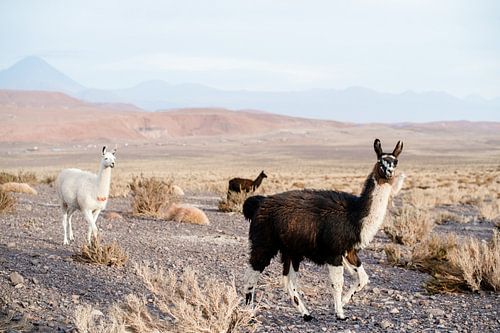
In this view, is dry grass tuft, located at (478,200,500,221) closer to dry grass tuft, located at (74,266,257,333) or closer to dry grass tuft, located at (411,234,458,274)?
dry grass tuft, located at (411,234,458,274)

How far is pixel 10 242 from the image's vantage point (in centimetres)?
1101

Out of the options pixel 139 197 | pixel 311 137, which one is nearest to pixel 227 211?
pixel 139 197

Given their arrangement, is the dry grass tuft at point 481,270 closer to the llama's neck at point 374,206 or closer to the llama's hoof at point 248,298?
the llama's neck at point 374,206

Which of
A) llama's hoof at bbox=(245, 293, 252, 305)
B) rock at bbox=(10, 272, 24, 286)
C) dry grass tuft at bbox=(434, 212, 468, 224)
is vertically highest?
llama's hoof at bbox=(245, 293, 252, 305)

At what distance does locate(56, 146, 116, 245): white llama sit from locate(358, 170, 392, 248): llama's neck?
550cm

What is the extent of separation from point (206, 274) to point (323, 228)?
10.2 ft

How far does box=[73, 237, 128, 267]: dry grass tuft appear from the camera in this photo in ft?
31.6

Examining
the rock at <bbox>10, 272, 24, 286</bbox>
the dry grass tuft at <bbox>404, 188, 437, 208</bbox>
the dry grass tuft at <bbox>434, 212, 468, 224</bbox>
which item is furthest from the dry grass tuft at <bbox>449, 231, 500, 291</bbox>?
the dry grass tuft at <bbox>404, 188, 437, 208</bbox>

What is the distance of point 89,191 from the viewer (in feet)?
37.1

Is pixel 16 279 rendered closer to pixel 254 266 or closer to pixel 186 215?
pixel 254 266

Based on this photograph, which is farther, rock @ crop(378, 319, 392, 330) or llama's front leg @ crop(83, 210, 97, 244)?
llama's front leg @ crop(83, 210, 97, 244)

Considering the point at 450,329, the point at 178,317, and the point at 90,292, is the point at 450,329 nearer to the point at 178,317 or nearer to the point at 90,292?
the point at 178,317

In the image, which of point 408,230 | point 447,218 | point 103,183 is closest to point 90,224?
point 103,183

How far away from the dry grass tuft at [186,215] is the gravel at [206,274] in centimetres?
176
